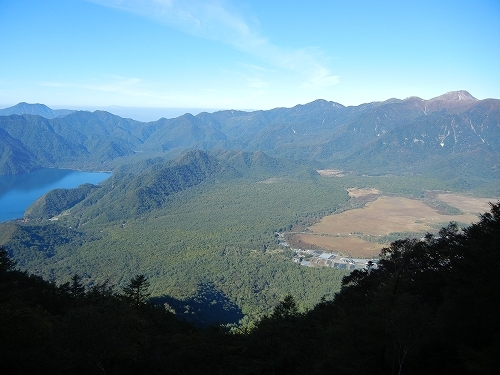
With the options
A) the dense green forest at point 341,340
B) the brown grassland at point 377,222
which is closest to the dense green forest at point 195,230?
the brown grassland at point 377,222

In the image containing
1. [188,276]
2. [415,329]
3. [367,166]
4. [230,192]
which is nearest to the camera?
[415,329]

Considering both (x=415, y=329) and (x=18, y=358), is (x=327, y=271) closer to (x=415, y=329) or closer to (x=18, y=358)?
(x=415, y=329)

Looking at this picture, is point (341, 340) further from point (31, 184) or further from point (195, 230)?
point (31, 184)

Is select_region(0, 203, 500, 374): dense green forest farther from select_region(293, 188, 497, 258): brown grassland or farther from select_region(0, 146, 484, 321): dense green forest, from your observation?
select_region(293, 188, 497, 258): brown grassland

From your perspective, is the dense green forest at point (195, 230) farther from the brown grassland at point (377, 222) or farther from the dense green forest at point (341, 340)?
the dense green forest at point (341, 340)

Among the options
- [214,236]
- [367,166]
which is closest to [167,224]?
[214,236]

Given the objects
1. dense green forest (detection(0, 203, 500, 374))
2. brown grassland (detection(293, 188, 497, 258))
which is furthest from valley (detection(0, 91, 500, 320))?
dense green forest (detection(0, 203, 500, 374))
